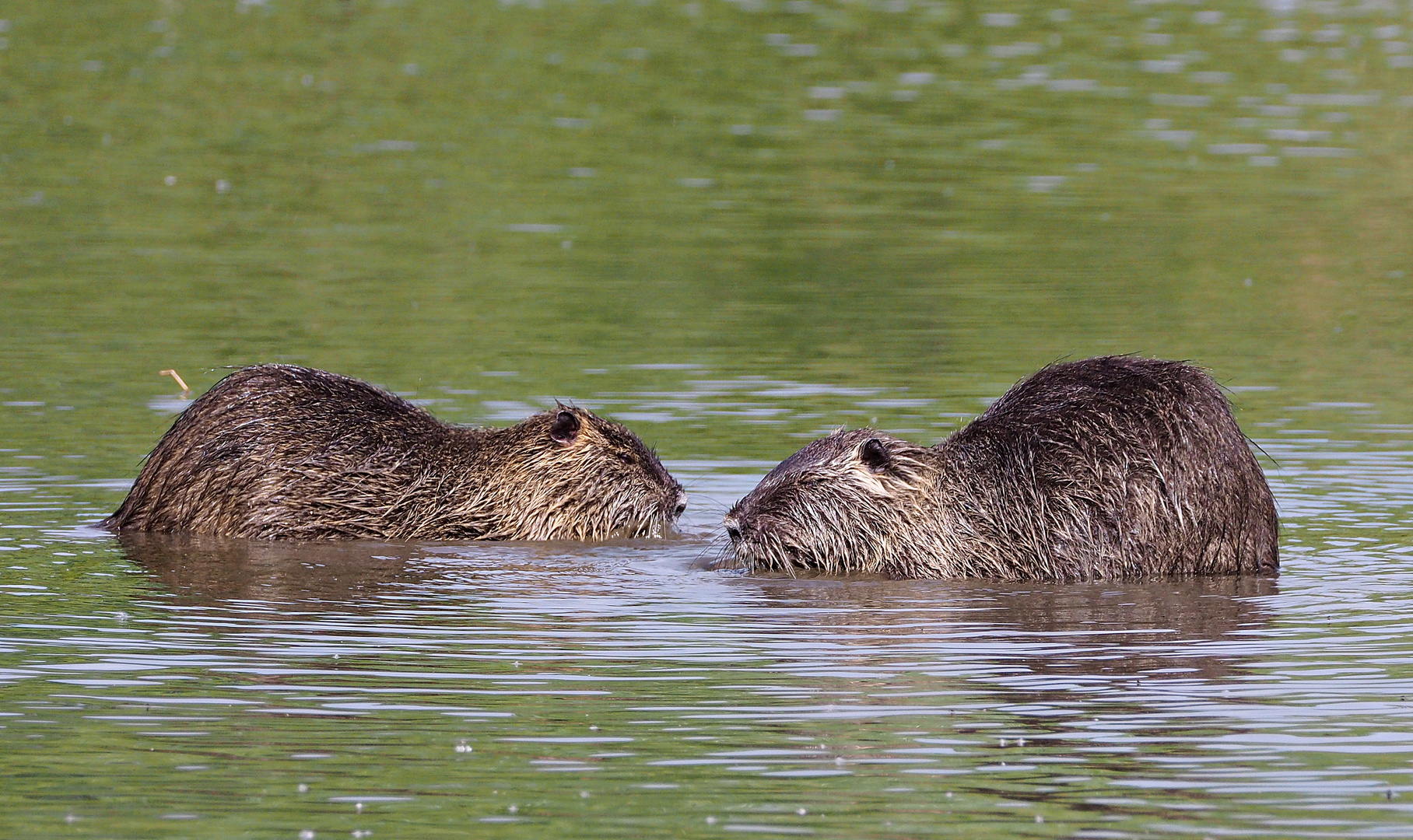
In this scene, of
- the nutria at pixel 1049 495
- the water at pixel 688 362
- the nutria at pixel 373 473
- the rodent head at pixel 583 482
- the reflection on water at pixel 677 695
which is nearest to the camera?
the reflection on water at pixel 677 695

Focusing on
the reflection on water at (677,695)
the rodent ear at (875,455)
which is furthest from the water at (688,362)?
the rodent ear at (875,455)

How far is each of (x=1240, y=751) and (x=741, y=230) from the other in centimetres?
1279

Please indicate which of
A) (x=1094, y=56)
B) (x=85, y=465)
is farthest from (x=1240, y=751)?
(x=1094, y=56)

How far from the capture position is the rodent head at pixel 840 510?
10.2 m

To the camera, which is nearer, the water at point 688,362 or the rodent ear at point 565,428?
the water at point 688,362

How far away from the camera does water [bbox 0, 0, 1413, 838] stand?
6.93 meters

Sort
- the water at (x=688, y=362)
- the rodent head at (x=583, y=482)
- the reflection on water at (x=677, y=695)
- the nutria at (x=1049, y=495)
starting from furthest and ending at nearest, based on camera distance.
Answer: the rodent head at (x=583, y=482), the nutria at (x=1049, y=495), the water at (x=688, y=362), the reflection on water at (x=677, y=695)

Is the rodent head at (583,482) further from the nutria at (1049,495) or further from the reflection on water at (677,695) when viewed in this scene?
the nutria at (1049,495)

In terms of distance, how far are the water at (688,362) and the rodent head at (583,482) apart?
0.27m

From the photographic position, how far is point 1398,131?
990 inches

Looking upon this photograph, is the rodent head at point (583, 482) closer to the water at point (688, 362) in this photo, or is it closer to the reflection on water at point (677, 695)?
the water at point (688, 362)

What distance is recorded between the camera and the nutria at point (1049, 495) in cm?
988

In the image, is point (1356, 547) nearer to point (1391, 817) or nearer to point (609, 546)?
point (609, 546)

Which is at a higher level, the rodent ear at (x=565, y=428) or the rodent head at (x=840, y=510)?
the rodent ear at (x=565, y=428)
